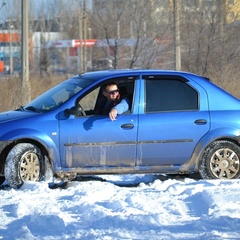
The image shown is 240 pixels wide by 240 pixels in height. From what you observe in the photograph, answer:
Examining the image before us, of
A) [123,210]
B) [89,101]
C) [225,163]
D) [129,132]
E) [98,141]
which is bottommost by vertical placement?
[123,210]

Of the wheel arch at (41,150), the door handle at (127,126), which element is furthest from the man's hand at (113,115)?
the wheel arch at (41,150)

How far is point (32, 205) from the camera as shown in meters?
7.04

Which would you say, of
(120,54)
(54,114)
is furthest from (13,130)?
(120,54)

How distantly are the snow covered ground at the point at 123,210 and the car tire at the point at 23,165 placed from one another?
0.58ft

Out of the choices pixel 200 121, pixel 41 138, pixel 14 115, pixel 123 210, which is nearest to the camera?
A: pixel 123 210

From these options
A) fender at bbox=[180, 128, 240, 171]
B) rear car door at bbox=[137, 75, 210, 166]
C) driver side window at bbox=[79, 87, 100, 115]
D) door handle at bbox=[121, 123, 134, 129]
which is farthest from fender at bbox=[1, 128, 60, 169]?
fender at bbox=[180, 128, 240, 171]

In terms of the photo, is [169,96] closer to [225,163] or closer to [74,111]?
[225,163]

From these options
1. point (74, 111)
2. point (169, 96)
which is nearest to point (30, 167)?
point (74, 111)

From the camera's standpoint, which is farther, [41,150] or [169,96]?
[169,96]

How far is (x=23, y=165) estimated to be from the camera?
8297 millimetres

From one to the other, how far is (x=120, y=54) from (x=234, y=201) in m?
22.5

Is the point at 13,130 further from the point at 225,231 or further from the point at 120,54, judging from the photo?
the point at 120,54

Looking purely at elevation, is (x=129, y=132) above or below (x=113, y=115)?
below

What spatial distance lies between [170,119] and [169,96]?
359 mm
